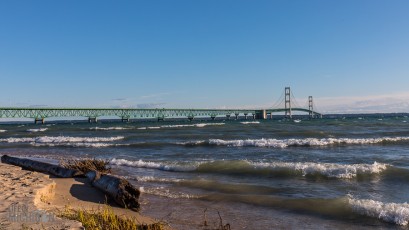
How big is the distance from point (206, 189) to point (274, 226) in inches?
140

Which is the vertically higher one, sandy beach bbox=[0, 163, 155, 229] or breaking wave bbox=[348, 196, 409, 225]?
sandy beach bbox=[0, 163, 155, 229]

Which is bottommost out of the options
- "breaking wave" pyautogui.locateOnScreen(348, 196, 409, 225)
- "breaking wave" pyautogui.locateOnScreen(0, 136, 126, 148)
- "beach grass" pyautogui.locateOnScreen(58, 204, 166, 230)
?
"breaking wave" pyautogui.locateOnScreen(0, 136, 126, 148)

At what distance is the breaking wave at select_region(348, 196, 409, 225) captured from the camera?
21.5 ft

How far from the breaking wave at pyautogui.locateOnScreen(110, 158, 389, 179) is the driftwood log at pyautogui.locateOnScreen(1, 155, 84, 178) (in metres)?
3.39

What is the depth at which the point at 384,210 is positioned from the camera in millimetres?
6906

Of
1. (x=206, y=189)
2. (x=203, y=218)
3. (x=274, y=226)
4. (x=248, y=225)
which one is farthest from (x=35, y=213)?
(x=206, y=189)

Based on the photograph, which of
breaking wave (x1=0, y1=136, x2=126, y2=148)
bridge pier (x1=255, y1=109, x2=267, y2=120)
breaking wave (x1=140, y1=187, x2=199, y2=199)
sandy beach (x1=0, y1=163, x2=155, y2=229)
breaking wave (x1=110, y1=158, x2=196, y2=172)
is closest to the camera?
sandy beach (x1=0, y1=163, x2=155, y2=229)

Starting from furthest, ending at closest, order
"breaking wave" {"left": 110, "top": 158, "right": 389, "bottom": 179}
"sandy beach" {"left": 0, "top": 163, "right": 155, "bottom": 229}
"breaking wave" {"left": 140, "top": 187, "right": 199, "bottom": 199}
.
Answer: "breaking wave" {"left": 110, "top": 158, "right": 389, "bottom": 179}, "breaking wave" {"left": 140, "top": 187, "right": 199, "bottom": 199}, "sandy beach" {"left": 0, "top": 163, "right": 155, "bottom": 229}

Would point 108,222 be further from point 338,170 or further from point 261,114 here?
point 261,114

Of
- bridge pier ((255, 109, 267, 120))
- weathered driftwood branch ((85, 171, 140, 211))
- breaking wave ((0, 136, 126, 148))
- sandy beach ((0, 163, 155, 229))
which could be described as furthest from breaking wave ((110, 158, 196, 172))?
bridge pier ((255, 109, 267, 120))

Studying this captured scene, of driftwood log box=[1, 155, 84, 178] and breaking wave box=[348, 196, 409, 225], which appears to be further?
driftwood log box=[1, 155, 84, 178]

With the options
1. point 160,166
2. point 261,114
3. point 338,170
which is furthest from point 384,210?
point 261,114

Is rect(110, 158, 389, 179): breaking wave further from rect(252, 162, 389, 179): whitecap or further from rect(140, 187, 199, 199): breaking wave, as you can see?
rect(140, 187, 199, 199): breaking wave

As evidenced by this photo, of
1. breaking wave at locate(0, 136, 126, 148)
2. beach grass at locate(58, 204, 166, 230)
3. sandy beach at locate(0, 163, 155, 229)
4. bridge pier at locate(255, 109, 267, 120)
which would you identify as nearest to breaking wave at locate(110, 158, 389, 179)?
sandy beach at locate(0, 163, 155, 229)
